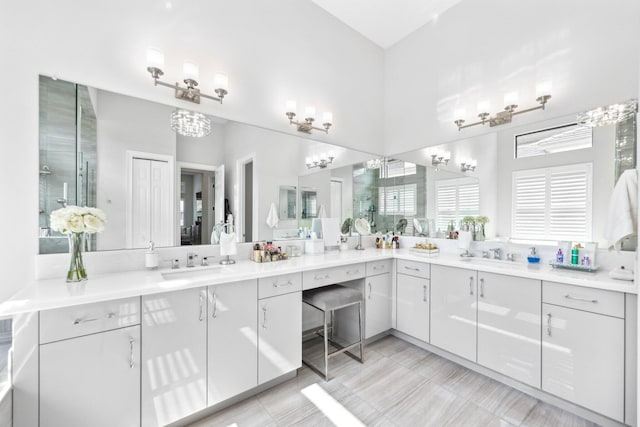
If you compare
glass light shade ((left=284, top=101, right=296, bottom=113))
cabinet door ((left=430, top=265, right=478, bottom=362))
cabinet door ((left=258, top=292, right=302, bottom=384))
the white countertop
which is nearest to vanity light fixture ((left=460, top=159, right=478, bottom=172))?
the white countertop

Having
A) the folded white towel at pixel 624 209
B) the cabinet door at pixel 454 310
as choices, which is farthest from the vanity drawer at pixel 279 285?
the folded white towel at pixel 624 209

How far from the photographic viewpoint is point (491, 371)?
210cm

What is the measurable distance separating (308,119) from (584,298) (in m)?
2.50

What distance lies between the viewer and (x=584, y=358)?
5.40 ft

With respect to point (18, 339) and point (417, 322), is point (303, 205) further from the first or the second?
point (18, 339)

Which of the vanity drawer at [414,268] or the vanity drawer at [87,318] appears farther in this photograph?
the vanity drawer at [414,268]

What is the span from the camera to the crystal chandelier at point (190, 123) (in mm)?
1982

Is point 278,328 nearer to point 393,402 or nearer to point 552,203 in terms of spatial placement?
point 393,402

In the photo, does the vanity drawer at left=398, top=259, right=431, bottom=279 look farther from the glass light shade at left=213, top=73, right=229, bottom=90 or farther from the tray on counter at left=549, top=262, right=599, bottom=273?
the glass light shade at left=213, top=73, right=229, bottom=90

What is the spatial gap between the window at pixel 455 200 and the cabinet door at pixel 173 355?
2410mm

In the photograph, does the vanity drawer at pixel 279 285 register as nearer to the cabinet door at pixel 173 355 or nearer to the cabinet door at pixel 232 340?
the cabinet door at pixel 232 340

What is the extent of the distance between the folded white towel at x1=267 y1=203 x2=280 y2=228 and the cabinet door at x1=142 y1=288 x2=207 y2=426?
0.99 m

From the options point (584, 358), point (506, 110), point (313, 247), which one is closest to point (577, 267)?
point (584, 358)

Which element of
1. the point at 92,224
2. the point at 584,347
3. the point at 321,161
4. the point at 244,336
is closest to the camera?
the point at 92,224
